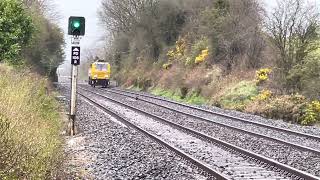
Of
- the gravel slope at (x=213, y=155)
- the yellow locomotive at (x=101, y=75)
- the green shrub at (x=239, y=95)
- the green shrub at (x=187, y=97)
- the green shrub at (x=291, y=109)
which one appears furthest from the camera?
the yellow locomotive at (x=101, y=75)

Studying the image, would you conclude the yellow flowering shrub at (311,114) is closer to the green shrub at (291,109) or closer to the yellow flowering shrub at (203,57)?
the green shrub at (291,109)

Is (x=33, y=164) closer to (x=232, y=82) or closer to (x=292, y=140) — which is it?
(x=292, y=140)

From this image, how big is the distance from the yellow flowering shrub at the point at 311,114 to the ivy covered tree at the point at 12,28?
15059 mm

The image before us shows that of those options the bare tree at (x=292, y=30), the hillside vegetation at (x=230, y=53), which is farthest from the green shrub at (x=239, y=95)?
the bare tree at (x=292, y=30)

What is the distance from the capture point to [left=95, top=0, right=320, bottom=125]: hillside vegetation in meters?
23.8

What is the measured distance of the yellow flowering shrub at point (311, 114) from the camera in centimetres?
2016

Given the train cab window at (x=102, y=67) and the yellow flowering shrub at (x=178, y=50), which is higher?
the yellow flowering shrub at (x=178, y=50)

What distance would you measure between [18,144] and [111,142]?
6.41 m

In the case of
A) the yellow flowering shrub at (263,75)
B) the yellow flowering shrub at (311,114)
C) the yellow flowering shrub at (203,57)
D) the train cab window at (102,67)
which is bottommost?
the yellow flowering shrub at (311,114)

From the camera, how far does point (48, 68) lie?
51.2 m

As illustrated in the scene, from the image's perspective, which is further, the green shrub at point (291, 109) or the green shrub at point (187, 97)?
the green shrub at point (187, 97)

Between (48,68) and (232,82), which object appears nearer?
(232,82)

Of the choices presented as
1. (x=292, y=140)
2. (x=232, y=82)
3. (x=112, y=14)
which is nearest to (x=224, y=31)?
(x=232, y=82)

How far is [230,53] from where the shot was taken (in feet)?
110
